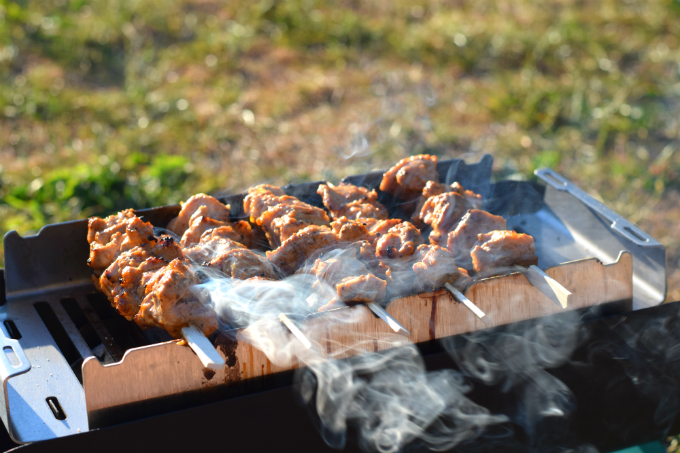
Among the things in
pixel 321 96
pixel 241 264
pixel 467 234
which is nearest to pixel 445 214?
pixel 467 234

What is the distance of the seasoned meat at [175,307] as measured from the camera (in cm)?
207

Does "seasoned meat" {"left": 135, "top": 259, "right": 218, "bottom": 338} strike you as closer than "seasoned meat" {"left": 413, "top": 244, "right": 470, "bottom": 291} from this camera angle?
Yes

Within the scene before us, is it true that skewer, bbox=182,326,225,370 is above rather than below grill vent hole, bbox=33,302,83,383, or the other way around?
above

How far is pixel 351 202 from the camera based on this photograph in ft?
9.63

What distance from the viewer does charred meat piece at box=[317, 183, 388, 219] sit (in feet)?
9.38

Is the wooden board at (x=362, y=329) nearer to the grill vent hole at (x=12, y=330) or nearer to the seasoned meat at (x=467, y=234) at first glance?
the seasoned meat at (x=467, y=234)

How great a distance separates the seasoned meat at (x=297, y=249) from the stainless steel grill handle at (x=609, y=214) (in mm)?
1245

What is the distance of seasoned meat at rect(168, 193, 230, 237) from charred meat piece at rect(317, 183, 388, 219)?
45 centimetres

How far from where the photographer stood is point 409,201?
310 cm

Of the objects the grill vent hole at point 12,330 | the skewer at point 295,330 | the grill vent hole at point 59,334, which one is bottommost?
the grill vent hole at point 59,334

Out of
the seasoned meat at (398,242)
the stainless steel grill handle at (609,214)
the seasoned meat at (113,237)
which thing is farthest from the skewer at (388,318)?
the stainless steel grill handle at (609,214)

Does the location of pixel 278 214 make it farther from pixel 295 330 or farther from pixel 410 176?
pixel 295 330

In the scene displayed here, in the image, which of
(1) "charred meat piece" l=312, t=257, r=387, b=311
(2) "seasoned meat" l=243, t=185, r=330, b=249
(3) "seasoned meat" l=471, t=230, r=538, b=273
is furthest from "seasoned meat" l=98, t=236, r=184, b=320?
(3) "seasoned meat" l=471, t=230, r=538, b=273

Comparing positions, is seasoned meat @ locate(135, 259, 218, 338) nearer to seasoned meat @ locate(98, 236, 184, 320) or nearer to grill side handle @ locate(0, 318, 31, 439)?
seasoned meat @ locate(98, 236, 184, 320)
